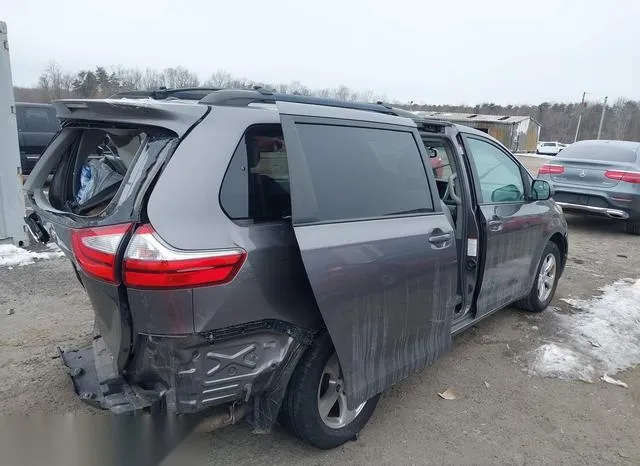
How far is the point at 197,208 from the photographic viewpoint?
2074 millimetres

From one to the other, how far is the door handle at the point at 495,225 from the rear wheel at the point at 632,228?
7002mm

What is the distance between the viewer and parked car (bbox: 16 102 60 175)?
11219 mm

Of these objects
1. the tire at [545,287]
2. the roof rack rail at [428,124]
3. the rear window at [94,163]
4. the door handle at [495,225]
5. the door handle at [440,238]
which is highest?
the roof rack rail at [428,124]

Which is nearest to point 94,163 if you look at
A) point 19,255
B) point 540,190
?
point 540,190

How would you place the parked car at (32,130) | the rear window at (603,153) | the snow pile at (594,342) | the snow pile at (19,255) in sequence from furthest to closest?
the parked car at (32,130) → the rear window at (603,153) → the snow pile at (19,255) → the snow pile at (594,342)

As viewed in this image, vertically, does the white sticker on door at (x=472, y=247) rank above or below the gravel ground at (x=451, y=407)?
above

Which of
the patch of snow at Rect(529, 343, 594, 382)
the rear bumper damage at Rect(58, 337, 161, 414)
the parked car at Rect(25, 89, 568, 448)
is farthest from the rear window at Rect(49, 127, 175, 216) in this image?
the patch of snow at Rect(529, 343, 594, 382)

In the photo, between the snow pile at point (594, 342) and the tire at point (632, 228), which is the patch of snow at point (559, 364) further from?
the tire at point (632, 228)

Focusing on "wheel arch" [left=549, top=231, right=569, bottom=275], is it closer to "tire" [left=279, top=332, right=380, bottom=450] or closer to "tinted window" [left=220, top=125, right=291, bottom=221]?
"tire" [left=279, top=332, right=380, bottom=450]

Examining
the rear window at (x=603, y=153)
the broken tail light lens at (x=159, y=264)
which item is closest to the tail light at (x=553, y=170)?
the rear window at (x=603, y=153)

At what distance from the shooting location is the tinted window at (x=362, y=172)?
245 centimetres

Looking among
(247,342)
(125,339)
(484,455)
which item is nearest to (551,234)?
(484,455)

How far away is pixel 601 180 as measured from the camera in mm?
8930

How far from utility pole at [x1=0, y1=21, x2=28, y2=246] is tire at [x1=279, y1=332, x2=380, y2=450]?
5373mm
